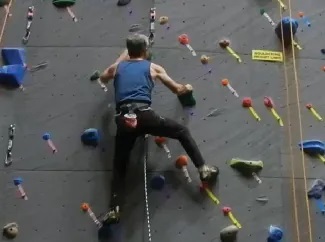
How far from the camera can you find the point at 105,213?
2.31 meters

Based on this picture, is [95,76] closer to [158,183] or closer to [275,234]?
[158,183]

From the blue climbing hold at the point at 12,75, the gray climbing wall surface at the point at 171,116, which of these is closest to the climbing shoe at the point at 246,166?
the gray climbing wall surface at the point at 171,116

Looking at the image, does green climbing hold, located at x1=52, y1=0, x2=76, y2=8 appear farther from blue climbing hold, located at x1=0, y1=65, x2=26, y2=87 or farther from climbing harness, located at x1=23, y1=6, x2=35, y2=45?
blue climbing hold, located at x1=0, y1=65, x2=26, y2=87

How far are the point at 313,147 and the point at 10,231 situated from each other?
4.03ft

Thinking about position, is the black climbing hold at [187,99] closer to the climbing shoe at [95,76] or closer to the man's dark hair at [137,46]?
the man's dark hair at [137,46]

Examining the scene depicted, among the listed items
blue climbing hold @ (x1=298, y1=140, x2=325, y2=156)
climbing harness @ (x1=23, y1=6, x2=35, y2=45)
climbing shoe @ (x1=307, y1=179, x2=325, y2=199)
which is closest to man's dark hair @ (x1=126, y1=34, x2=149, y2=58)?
climbing harness @ (x1=23, y1=6, x2=35, y2=45)

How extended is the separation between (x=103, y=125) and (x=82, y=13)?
57 centimetres

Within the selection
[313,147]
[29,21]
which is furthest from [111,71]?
[313,147]

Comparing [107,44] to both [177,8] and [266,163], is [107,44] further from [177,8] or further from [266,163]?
[266,163]

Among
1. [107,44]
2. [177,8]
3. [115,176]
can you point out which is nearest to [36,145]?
[115,176]

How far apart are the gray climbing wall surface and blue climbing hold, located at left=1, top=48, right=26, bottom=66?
0.12ft

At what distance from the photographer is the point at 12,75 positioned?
257cm

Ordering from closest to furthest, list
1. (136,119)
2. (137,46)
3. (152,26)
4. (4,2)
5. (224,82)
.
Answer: (136,119) < (137,46) < (224,82) < (152,26) < (4,2)

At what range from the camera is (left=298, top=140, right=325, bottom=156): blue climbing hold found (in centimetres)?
243
